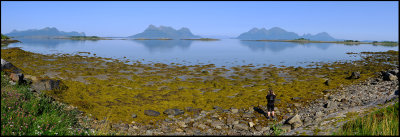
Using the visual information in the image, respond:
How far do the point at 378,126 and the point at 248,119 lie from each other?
6728 mm

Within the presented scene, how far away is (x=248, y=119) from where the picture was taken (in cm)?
1398

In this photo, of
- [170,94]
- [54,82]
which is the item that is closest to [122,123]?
[170,94]

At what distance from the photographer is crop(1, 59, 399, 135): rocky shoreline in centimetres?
1131

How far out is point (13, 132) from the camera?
8211mm

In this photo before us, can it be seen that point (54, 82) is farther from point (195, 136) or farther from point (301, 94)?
point (301, 94)

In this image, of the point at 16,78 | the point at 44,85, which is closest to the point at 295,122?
the point at 44,85

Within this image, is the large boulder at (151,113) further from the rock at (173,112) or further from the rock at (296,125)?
the rock at (296,125)

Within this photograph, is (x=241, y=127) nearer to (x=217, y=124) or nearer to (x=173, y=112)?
(x=217, y=124)

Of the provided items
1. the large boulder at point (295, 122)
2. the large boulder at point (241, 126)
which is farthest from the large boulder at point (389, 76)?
the large boulder at point (241, 126)

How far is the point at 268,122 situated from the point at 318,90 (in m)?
10.2

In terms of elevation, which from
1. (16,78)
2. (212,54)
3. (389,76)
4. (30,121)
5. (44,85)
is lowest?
(30,121)

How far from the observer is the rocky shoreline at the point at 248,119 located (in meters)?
11.3

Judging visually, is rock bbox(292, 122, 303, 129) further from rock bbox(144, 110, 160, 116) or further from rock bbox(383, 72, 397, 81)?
rock bbox(383, 72, 397, 81)

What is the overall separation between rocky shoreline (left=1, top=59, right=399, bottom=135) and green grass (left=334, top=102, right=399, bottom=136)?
623 mm
